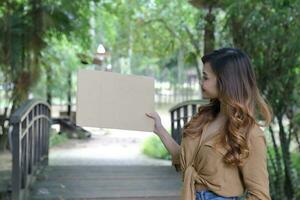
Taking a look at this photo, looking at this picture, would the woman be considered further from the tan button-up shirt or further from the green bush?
the green bush

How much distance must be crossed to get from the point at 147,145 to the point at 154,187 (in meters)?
6.33

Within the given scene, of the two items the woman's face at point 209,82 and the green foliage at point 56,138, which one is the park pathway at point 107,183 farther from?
the green foliage at point 56,138

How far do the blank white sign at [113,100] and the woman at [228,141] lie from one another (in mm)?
286

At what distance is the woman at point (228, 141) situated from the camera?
1716 mm

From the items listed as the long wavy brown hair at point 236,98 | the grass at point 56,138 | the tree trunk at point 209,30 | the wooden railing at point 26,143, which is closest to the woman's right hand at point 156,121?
the long wavy brown hair at point 236,98

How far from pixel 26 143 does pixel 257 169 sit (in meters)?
3.52

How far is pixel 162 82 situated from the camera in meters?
33.4

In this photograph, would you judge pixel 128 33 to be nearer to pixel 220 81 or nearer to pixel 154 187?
pixel 154 187

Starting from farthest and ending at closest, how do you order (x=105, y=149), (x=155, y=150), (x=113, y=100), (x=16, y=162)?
(x=105, y=149) → (x=155, y=150) → (x=16, y=162) → (x=113, y=100)

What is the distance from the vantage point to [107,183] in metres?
5.53

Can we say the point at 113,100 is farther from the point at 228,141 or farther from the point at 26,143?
the point at 26,143

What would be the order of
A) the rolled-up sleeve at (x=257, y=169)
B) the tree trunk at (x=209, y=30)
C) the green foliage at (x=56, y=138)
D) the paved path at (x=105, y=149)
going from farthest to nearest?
the green foliage at (x=56, y=138) < the paved path at (x=105, y=149) < the tree trunk at (x=209, y=30) < the rolled-up sleeve at (x=257, y=169)

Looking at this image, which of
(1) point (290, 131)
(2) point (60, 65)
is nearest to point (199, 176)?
(1) point (290, 131)

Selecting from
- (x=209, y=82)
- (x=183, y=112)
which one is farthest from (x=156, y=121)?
(x=183, y=112)
